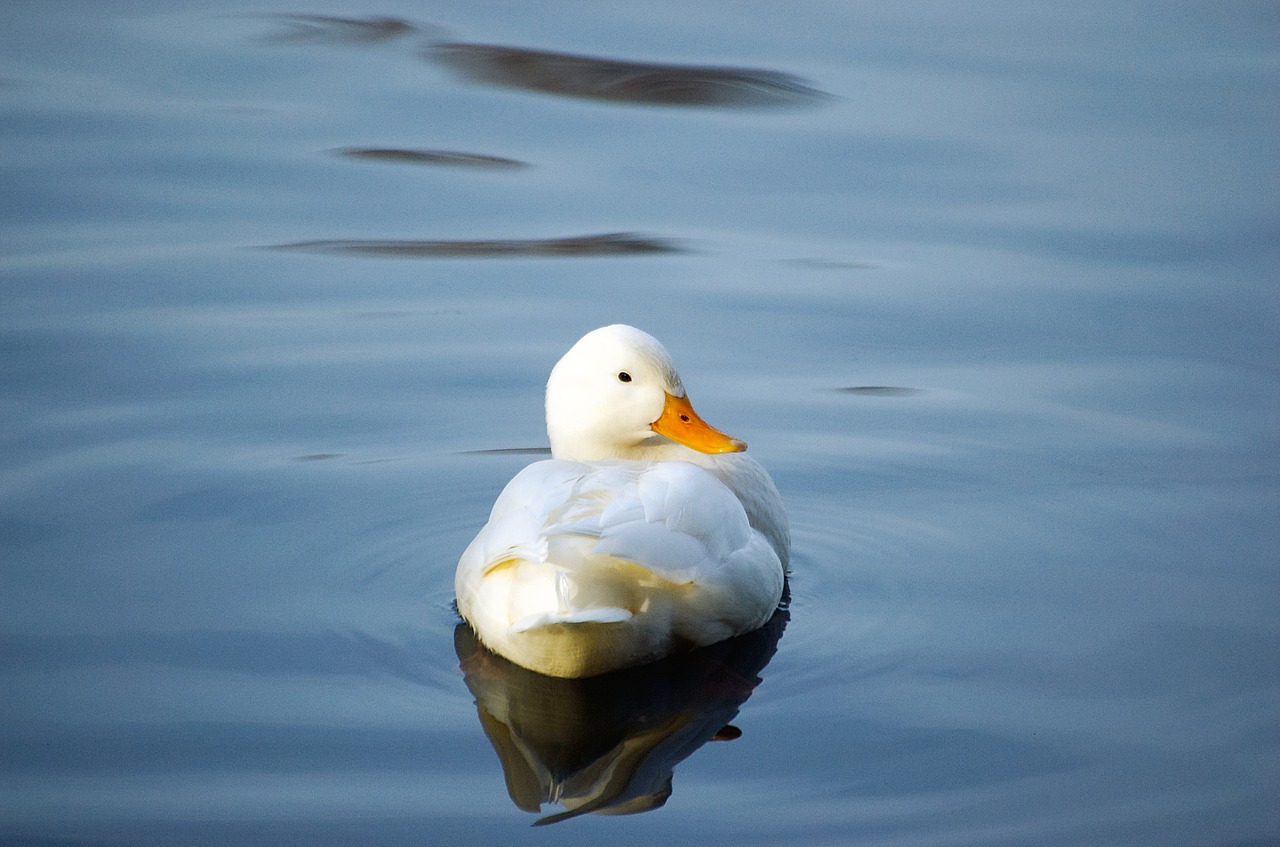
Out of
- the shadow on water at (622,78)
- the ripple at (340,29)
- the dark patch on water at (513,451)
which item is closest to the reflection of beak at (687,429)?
the dark patch on water at (513,451)

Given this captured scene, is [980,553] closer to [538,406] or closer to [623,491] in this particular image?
[623,491]

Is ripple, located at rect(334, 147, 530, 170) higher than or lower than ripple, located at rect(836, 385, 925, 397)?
higher

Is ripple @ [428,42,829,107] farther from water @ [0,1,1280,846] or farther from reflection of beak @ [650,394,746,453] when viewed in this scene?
reflection of beak @ [650,394,746,453]

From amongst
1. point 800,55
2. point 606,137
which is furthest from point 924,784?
point 800,55

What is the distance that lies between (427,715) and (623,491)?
0.89 m

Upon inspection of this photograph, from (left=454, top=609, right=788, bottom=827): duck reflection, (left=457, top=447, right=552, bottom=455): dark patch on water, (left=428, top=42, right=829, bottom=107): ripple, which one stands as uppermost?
(left=428, top=42, right=829, bottom=107): ripple

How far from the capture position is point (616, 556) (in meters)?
4.73

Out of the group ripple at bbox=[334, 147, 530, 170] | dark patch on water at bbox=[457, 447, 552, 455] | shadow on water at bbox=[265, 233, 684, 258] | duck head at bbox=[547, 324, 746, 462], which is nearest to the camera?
duck head at bbox=[547, 324, 746, 462]

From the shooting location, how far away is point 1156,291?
8.28 metres

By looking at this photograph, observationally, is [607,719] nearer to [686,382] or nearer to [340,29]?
[686,382]

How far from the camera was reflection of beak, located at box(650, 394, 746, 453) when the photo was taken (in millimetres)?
5789

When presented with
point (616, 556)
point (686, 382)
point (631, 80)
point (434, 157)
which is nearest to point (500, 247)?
point (434, 157)

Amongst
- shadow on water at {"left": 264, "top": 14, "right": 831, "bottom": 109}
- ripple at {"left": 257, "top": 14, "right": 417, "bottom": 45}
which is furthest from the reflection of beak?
ripple at {"left": 257, "top": 14, "right": 417, "bottom": 45}

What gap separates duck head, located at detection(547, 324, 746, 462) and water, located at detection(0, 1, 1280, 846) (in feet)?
1.97
